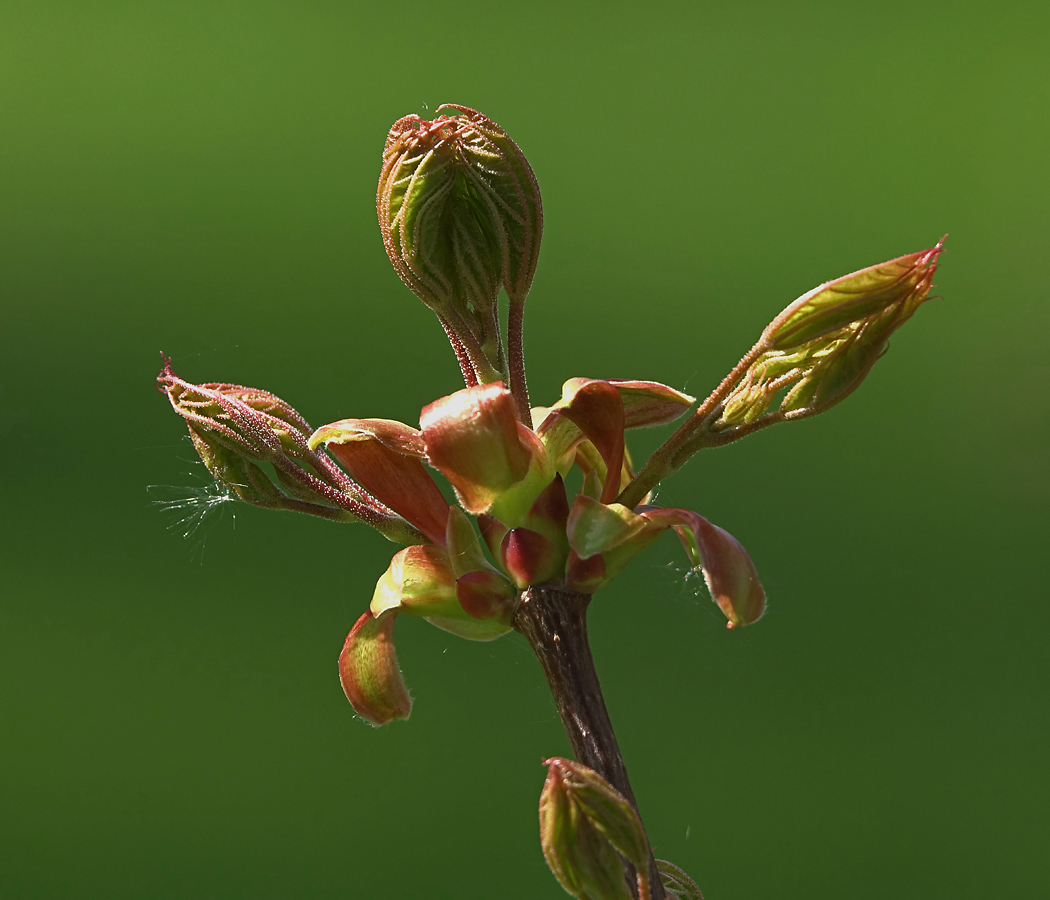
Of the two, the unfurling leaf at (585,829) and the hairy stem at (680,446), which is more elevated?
the hairy stem at (680,446)

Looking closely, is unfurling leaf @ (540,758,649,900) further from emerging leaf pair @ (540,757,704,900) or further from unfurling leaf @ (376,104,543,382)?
unfurling leaf @ (376,104,543,382)

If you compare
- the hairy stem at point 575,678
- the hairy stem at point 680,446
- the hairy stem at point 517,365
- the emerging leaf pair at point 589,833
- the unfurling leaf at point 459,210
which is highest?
the unfurling leaf at point 459,210

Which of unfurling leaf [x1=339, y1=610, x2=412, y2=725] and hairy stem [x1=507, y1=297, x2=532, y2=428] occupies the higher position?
hairy stem [x1=507, y1=297, x2=532, y2=428]

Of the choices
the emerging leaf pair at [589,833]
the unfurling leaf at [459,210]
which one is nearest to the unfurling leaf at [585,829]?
the emerging leaf pair at [589,833]

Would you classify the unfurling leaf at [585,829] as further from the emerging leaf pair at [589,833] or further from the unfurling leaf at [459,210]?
the unfurling leaf at [459,210]

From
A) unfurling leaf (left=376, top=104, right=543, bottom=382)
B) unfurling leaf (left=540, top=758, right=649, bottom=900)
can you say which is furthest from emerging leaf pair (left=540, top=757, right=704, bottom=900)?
unfurling leaf (left=376, top=104, right=543, bottom=382)

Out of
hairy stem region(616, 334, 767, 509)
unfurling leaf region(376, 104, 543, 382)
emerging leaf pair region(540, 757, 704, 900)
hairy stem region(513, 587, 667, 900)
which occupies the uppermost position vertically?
unfurling leaf region(376, 104, 543, 382)

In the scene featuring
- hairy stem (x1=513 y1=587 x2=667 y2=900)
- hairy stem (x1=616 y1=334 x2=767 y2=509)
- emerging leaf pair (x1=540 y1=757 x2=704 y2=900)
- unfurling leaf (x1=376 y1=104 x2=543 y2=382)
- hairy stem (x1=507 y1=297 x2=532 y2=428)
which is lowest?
emerging leaf pair (x1=540 y1=757 x2=704 y2=900)
